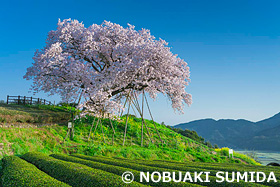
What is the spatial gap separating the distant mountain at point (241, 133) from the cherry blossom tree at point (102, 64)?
43151 millimetres

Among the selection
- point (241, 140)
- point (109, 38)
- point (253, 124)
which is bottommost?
point (241, 140)

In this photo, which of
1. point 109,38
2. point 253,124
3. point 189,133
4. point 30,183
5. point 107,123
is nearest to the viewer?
point 30,183

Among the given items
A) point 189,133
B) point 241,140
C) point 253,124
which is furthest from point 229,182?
point 253,124

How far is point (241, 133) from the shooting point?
2852 inches

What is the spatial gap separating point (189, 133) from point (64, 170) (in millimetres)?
37833

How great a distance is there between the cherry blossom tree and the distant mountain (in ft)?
142

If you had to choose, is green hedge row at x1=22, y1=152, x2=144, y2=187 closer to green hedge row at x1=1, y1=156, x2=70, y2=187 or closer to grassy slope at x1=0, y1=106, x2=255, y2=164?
green hedge row at x1=1, y1=156, x2=70, y2=187

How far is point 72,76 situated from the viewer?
734 inches

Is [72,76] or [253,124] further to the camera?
[253,124]

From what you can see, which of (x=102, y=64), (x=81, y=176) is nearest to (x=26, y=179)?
(x=81, y=176)

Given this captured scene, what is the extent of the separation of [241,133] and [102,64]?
64374 millimetres

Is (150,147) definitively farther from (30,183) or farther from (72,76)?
(30,183)

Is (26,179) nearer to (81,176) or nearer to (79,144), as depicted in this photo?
(81,176)

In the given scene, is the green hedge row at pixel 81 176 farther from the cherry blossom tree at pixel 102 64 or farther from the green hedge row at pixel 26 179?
the cherry blossom tree at pixel 102 64
